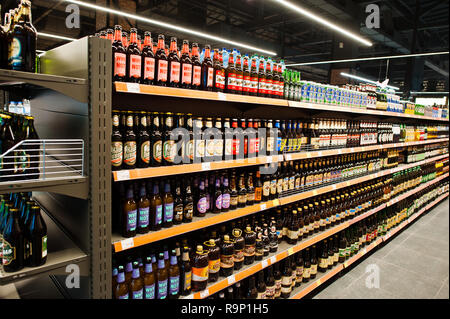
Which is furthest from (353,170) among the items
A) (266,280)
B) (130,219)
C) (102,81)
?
(102,81)

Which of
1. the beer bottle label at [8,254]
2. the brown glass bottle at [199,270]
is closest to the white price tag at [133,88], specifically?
the beer bottle label at [8,254]

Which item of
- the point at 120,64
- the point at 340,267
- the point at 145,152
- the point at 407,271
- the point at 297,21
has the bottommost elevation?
the point at 407,271

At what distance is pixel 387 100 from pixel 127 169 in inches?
153

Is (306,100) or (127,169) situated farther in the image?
(306,100)

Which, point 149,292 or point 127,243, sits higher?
point 127,243

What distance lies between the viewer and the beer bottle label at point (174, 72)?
1847mm

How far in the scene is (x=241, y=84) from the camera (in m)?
2.26

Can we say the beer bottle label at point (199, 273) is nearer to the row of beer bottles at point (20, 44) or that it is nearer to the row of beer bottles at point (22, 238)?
the row of beer bottles at point (22, 238)

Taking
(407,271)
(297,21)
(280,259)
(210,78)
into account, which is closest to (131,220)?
(210,78)

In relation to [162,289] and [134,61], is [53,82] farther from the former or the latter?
[162,289]

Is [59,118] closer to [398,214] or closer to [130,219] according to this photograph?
[130,219]

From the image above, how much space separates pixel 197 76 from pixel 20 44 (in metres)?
0.98

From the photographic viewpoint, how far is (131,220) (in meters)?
1.75

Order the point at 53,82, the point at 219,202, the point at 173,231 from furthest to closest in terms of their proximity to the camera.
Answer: the point at 219,202
the point at 173,231
the point at 53,82
